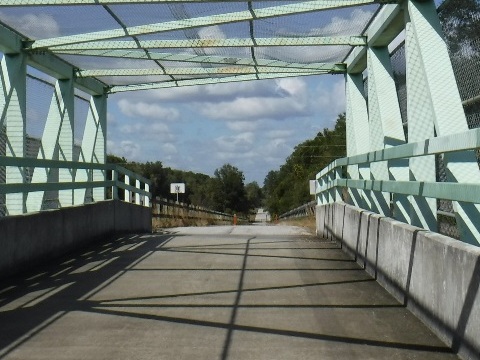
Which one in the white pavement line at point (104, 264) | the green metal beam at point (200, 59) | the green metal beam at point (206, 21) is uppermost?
the green metal beam at point (200, 59)

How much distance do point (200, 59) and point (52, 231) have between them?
17.6 feet

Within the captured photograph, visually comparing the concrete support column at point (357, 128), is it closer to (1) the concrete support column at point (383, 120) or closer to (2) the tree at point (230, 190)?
(1) the concrete support column at point (383, 120)

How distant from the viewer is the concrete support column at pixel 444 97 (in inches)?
245

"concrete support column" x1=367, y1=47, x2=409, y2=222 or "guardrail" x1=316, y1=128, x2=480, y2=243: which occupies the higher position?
"concrete support column" x1=367, y1=47, x2=409, y2=222

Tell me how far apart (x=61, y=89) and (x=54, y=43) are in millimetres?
2688

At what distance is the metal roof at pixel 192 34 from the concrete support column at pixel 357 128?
0.67 metres

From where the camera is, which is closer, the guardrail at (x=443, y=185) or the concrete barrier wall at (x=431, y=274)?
the concrete barrier wall at (x=431, y=274)

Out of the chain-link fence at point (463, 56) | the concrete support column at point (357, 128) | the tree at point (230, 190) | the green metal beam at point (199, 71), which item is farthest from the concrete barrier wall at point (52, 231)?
the tree at point (230, 190)

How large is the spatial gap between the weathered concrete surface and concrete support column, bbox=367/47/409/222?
1.36 m

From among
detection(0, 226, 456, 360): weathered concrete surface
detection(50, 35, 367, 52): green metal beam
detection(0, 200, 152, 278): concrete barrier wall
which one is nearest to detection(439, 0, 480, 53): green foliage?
detection(0, 226, 456, 360): weathered concrete surface

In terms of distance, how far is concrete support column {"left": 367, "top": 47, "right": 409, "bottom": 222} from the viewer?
973 centimetres

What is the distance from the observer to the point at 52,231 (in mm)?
11117

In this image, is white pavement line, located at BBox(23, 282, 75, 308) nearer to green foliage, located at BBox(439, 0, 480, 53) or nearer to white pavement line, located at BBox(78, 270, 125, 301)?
white pavement line, located at BBox(78, 270, 125, 301)

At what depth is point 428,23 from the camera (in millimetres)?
8242
